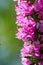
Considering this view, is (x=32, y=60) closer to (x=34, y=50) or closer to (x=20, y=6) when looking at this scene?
(x=34, y=50)

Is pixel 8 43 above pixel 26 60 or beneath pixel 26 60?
above

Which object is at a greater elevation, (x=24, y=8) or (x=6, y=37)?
(x=6, y=37)

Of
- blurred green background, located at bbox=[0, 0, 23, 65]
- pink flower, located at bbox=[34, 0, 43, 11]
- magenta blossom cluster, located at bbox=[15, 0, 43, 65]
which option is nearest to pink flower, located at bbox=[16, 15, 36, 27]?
magenta blossom cluster, located at bbox=[15, 0, 43, 65]

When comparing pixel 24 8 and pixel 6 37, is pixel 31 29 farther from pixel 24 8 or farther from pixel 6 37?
→ pixel 6 37

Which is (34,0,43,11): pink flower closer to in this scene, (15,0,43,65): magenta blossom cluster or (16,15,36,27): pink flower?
(15,0,43,65): magenta blossom cluster

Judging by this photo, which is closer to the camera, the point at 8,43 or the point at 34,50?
the point at 34,50

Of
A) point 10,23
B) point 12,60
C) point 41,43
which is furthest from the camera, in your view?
point 12,60

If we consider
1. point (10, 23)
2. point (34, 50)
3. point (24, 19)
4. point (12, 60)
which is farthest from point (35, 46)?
point (12, 60)

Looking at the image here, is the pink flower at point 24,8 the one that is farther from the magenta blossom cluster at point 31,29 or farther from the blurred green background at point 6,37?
the blurred green background at point 6,37

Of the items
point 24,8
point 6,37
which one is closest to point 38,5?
point 24,8
